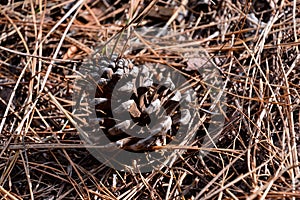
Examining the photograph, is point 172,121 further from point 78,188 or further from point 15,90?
point 15,90

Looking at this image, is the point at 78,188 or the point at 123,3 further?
the point at 123,3

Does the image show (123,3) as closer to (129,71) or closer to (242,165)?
(129,71)

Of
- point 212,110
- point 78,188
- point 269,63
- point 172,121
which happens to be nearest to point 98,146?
point 78,188

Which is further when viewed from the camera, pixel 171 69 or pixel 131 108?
pixel 171 69

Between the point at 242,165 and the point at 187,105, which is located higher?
the point at 187,105

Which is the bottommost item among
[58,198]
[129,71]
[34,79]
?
[58,198]

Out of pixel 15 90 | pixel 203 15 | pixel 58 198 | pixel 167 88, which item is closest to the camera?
pixel 58 198

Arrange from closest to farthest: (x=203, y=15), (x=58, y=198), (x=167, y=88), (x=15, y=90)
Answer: (x=58, y=198) → (x=167, y=88) → (x=15, y=90) → (x=203, y=15)

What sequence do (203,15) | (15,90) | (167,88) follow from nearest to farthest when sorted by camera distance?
(167,88) → (15,90) → (203,15)

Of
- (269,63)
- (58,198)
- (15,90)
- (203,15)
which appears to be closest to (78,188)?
(58,198)
